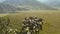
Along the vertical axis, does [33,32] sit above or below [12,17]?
below

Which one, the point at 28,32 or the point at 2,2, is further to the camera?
the point at 2,2

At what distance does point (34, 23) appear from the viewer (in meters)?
9.16

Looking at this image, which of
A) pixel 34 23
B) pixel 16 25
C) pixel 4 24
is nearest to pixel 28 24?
pixel 34 23

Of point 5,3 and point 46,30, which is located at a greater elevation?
point 5,3

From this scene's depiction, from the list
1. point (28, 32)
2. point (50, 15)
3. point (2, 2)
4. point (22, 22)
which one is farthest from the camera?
point (2, 2)

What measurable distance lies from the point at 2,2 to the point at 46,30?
12921 millimetres

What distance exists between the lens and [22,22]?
988 centimetres

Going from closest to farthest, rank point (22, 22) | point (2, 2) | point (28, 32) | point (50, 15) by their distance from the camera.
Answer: point (28, 32) → point (22, 22) → point (50, 15) → point (2, 2)

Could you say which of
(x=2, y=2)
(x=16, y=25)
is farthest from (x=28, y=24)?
(x=2, y=2)

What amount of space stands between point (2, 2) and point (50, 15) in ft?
38.9

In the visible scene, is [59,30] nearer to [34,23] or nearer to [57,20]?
[57,20]

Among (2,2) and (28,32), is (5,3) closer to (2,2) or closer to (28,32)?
(2,2)

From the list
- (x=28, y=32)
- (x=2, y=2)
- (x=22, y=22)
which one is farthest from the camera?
(x=2, y=2)

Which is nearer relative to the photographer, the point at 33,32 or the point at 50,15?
the point at 33,32
